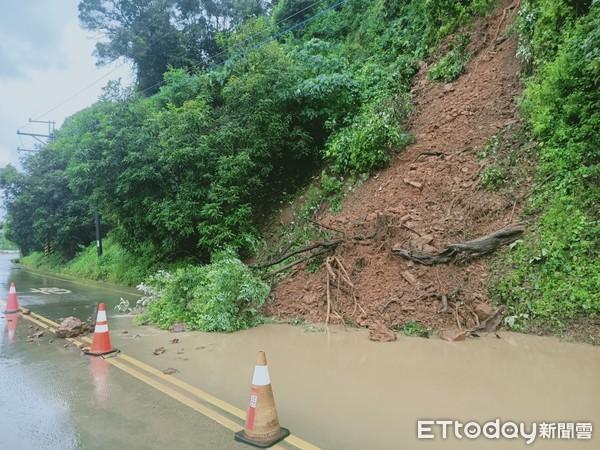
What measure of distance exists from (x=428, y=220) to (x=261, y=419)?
616 cm

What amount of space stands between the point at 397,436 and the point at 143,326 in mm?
6442

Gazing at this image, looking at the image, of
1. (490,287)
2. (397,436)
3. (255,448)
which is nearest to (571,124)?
(490,287)

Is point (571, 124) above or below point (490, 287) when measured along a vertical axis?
above

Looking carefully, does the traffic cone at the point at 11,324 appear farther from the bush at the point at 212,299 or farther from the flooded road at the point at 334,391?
the bush at the point at 212,299

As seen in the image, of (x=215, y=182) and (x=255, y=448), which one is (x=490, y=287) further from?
(x=215, y=182)

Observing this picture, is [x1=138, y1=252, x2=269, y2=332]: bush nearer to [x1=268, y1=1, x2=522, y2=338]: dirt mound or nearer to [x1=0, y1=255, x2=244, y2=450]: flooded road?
[x1=268, y1=1, x2=522, y2=338]: dirt mound

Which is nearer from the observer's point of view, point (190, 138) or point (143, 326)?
point (143, 326)

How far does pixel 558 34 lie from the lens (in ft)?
29.0

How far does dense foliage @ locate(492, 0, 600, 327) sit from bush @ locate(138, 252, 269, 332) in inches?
178

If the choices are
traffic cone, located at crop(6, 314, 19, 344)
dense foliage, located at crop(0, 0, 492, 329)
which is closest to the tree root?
dense foliage, located at crop(0, 0, 492, 329)

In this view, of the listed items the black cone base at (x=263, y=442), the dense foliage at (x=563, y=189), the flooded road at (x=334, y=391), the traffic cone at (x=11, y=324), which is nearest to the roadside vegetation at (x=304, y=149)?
the dense foliage at (x=563, y=189)

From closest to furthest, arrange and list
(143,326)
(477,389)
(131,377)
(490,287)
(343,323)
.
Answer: (477,389) < (131,377) < (490,287) < (343,323) < (143,326)

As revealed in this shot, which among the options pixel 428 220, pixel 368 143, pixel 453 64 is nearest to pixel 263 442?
pixel 428 220

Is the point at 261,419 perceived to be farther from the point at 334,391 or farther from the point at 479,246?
the point at 479,246
